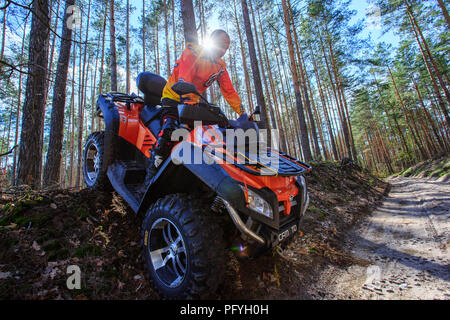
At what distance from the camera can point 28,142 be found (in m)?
3.79

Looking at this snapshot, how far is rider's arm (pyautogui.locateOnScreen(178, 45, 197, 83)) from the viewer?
2654 mm

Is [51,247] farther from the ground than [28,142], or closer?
closer

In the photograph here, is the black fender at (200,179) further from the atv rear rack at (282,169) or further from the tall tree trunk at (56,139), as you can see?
the tall tree trunk at (56,139)

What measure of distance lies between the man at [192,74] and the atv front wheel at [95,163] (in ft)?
3.82

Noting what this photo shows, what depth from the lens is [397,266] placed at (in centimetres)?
230

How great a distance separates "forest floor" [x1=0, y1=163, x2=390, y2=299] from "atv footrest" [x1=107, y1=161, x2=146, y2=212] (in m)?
0.38

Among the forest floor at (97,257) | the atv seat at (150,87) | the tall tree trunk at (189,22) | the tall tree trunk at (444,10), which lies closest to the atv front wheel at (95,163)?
the forest floor at (97,257)

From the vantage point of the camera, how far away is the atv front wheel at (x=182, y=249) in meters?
1.43

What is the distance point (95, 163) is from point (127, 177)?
804 mm

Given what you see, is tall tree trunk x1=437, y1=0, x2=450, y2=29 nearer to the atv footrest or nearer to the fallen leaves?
the atv footrest
